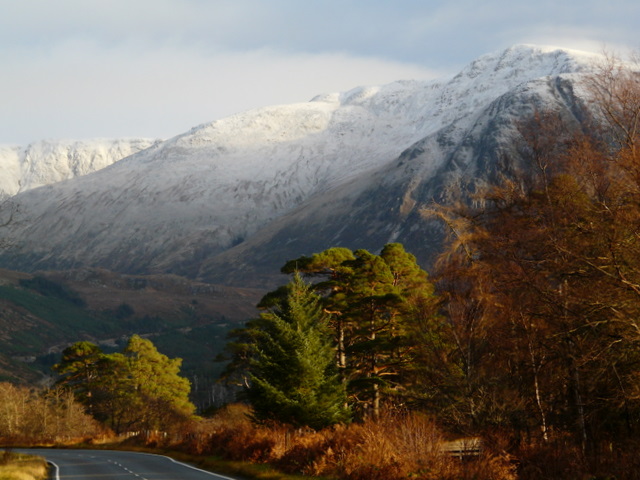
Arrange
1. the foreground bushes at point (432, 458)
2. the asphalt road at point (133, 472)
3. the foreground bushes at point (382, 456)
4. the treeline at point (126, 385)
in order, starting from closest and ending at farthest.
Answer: the foreground bushes at point (432, 458) → the foreground bushes at point (382, 456) → the asphalt road at point (133, 472) → the treeline at point (126, 385)

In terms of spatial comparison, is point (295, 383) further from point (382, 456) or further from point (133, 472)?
point (382, 456)

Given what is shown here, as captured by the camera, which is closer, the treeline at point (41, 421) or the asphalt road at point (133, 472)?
the asphalt road at point (133, 472)

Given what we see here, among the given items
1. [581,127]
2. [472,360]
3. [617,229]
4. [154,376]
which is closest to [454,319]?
[472,360]

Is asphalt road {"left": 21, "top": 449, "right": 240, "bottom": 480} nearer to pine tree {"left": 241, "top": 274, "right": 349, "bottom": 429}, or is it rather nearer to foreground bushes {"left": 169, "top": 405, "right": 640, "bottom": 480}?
foreground bushes {"left": 169, "top": 405, "right": 640, "bottom": 480}

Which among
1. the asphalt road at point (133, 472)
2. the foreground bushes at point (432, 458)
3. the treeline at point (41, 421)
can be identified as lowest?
the treeline at point (41, 421)

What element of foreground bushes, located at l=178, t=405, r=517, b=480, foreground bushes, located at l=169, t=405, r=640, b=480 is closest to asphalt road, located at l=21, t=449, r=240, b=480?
foreground bushes, located at l=178, t=405, r=517, b=480

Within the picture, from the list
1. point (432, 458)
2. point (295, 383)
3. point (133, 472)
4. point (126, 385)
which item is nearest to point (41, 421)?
point (126, 385)

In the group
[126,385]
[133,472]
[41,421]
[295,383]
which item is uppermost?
[295,383]

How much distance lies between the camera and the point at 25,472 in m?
29.0

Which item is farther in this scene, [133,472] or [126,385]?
[126,385]

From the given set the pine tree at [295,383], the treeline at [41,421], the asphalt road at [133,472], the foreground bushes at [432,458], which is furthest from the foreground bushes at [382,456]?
the treeline at [41,421]

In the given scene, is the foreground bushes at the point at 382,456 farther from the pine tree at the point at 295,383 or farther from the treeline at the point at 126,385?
the treeline at the point at 126,385

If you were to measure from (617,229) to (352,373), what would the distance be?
93.4ft

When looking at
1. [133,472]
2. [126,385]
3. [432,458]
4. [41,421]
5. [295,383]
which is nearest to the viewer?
[432,458]
